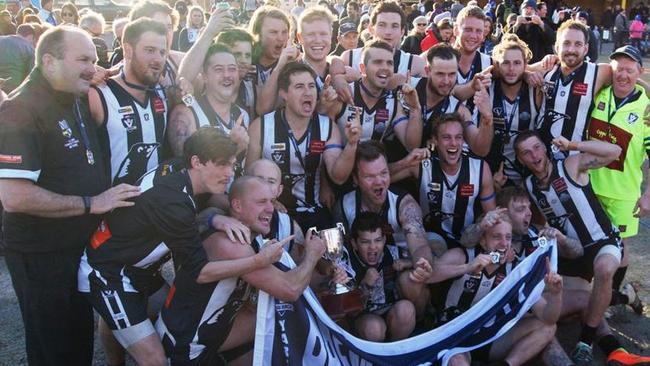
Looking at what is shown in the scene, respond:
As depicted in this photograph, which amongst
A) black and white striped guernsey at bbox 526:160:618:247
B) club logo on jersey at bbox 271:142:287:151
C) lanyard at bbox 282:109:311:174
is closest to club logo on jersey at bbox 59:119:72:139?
club logo on jersey at bbox 271:142:287:151

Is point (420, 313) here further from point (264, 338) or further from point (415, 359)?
point (264, 338)

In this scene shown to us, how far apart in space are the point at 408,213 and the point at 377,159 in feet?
1.67

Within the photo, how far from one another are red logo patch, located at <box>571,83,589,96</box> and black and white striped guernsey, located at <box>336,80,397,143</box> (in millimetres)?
1645

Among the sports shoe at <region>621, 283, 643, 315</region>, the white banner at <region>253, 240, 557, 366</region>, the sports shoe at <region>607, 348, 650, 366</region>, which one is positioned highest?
the white banner at <region>253, 240, 557, 366</region>

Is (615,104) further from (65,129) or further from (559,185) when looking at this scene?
(65,129)

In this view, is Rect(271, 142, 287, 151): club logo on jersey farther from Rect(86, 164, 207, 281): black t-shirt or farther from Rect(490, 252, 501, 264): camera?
Rect(490, 252, 501, 264): camera

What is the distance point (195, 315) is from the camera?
352cm

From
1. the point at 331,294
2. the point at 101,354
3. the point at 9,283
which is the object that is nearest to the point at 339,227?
the point at 331,294

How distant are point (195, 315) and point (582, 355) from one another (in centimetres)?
298

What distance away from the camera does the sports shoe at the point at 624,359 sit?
421 centimetres

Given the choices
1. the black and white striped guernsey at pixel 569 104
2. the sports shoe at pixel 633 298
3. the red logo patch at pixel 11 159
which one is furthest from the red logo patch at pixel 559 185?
the red logo patch at pixel 11 159

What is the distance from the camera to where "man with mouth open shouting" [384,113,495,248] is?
15.5 ft

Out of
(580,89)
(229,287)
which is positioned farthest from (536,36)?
(229,287)

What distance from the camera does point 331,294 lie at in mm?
3873
